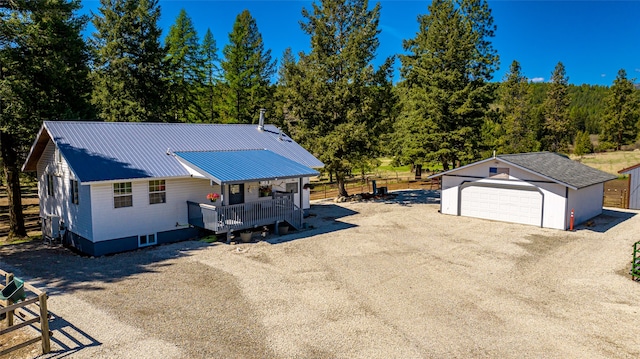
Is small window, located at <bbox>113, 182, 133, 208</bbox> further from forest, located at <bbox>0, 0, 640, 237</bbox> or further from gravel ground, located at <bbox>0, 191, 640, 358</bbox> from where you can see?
forest, located at <bbox>0, 0, 640, 237</bbox>

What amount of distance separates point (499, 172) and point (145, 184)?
17.3 metres

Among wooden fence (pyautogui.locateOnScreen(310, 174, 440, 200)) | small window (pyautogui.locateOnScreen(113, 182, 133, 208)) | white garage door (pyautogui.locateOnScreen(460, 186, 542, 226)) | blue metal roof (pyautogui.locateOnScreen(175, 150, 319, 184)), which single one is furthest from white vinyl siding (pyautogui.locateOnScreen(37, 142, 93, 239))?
white garage door (pyautogui.locateOnScreen(460, 186, 542, 226))

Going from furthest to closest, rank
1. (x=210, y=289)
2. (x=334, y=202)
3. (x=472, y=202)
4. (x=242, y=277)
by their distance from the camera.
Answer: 1. (x=334, y=202)
2. (x=472, y=202)
3. (x=242, y=277)
4. (x=210, y=289)

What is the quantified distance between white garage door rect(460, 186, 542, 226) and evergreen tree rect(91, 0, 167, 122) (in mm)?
21323

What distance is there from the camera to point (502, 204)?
22.1 metres

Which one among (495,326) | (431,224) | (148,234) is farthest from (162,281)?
(431,224)

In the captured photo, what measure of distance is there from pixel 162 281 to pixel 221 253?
3361 mm

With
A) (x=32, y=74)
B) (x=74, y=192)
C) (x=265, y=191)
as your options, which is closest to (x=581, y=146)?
(x=265, y=191)

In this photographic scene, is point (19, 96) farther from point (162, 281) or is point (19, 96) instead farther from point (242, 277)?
point (242, 277)

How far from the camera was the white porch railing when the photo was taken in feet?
55.6

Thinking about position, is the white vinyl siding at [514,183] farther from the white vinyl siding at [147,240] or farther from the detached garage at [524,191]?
the white vinyl siding at [147,240]

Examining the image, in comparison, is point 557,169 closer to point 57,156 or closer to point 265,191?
point 265,191

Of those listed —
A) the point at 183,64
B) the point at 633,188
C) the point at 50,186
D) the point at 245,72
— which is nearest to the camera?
the point at 50,186

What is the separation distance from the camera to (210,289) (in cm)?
1213
